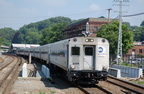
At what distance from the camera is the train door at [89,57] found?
13.4 m

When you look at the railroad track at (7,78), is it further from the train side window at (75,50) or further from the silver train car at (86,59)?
the train side window at (75,50)

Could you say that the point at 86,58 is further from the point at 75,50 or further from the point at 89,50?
the point at 75,50

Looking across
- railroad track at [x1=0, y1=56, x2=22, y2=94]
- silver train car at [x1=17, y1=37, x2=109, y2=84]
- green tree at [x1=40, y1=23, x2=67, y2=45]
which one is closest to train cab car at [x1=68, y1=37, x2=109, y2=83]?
silver train car at [x1=17, y1=37, x2=109, y2=84]

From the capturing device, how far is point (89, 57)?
13.5 metres

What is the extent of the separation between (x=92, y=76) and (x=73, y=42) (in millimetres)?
2287

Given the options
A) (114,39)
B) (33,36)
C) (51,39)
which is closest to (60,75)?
(114,39)

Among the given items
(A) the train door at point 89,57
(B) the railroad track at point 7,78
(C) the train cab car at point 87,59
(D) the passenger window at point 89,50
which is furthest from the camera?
(D) the passenger window at point 89,50

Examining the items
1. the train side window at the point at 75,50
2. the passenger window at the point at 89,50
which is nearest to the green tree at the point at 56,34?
the passenger window at the point at 89,50

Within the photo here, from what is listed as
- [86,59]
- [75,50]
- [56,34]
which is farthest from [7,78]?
[56,34]

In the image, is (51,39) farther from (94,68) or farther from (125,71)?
(94,68)

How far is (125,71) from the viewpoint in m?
21.5

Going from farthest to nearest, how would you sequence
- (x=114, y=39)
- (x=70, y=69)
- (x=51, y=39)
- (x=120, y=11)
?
(x=51, y=39) < (x=114, y=39) < (x=120, y=11) < (x=70, y=69)

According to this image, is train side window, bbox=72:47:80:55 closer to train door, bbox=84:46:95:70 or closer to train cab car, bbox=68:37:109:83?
train cab car, bbox=68:37:109:83

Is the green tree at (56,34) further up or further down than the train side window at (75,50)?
further up
